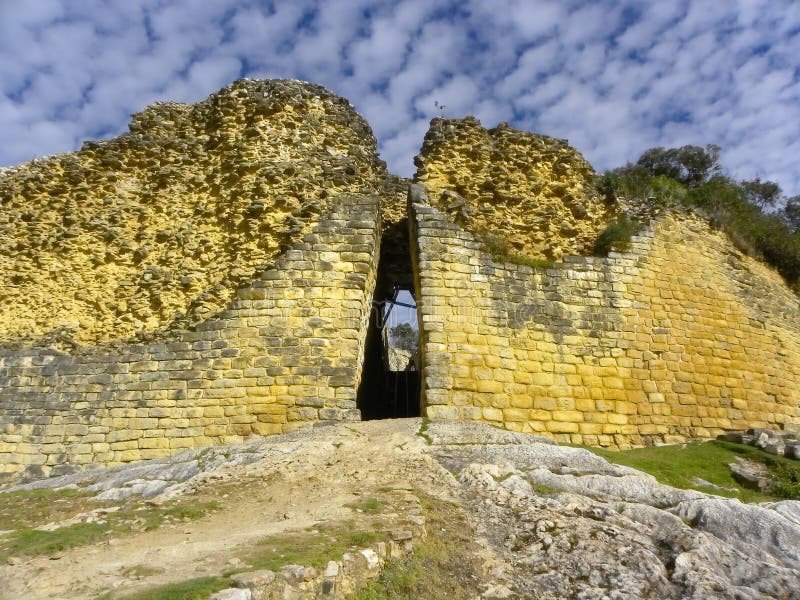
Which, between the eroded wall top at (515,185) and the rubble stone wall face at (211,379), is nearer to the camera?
the rubble stone wall face at (211,379)

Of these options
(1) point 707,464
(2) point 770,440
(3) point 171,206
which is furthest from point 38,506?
(2) point 770,440

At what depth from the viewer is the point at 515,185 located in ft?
36.0

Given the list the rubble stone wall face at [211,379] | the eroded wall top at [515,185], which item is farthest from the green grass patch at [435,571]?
the eroded wall top at [515,185]

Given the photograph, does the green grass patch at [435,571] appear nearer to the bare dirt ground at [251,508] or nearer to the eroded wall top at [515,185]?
the bare dirt ground at [251,508]

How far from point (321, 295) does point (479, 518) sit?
511 centimetres

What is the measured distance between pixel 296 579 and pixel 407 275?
9.27 metres

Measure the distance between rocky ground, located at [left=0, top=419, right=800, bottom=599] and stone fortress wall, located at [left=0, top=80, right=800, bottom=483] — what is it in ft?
5.15

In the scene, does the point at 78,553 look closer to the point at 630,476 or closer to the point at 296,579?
the point at 296,579

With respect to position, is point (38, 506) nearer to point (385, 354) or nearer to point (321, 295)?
point (321, 295)

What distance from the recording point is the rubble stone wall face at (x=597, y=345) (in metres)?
8.91

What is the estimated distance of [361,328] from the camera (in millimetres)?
9258

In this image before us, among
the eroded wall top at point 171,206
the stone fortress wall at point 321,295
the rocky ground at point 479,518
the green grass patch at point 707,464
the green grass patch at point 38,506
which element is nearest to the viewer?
the rocky ground at point 479,518

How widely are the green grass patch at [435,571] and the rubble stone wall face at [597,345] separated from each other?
4.05 meters

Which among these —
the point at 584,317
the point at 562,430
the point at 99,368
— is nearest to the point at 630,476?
the point at 562,430
